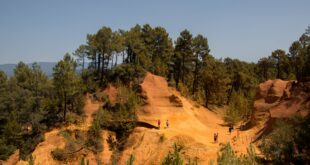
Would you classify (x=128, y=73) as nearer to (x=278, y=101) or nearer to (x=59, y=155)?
(x=59, y=155)

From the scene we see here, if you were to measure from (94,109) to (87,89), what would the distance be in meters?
5.59

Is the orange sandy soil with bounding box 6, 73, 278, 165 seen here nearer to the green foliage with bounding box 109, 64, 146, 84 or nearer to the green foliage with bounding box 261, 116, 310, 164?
the green foliage with bounding box 109, 64, 146, 84

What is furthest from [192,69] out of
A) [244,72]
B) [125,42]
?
[125,42]

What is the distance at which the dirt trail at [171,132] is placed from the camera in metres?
39.8

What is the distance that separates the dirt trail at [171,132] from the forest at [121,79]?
2.04 metres

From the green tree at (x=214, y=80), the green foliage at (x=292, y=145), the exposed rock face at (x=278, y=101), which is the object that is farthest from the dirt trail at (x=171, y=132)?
the green foliage at (x=292, y=145)

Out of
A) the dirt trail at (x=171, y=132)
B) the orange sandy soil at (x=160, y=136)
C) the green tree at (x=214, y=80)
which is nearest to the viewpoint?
the dirt trail at (x=171, y=132)

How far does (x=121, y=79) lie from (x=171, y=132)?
17760mm

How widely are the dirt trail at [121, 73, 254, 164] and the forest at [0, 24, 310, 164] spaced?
2045mm

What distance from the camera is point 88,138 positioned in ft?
152

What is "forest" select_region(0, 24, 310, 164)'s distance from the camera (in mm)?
48344

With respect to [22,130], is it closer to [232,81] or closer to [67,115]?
[67,115]

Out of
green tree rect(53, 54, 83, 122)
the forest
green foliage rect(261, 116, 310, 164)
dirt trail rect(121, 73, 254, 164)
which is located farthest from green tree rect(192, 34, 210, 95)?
green foliage rect(261, 116, 310, 164)

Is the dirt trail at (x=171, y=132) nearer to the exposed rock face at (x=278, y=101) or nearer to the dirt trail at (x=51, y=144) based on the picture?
the exposed rock face at (x=278, y=101)
